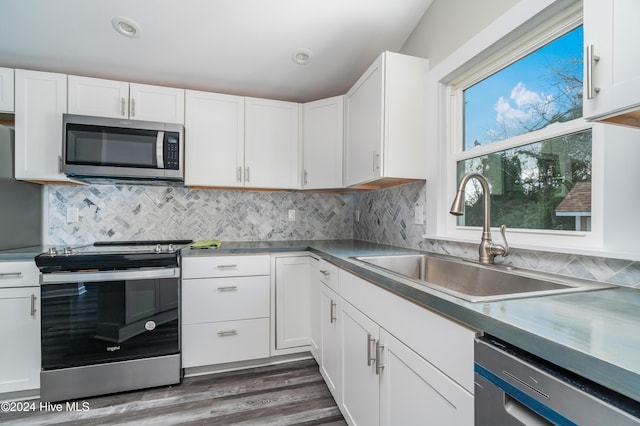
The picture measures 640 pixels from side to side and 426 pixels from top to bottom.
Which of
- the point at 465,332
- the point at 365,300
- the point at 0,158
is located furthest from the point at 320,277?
the point at 0,158

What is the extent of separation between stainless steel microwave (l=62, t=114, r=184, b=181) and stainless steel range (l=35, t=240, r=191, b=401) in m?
0.58

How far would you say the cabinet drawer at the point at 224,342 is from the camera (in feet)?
6.70

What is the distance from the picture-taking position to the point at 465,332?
2.38 ft

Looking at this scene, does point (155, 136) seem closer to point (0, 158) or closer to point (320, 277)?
point (0, 158)

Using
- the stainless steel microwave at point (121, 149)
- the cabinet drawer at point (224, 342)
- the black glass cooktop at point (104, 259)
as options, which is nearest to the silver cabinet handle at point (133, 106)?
the stainless steel microwave at point (121, 149)

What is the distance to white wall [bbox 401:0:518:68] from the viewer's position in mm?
1469

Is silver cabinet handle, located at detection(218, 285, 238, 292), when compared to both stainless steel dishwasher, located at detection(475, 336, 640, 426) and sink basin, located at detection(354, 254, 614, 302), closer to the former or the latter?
sink basin, located at detection(354, 254, 614, 302)

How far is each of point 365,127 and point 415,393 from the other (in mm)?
1631

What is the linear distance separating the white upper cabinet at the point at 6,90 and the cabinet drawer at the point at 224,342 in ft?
6.56

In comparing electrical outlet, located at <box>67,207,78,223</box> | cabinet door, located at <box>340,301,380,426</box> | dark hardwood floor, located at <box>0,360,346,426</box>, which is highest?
electrical outlet, located at <box>67,207,78,223</box>

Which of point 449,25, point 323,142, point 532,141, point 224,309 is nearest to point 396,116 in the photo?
point 449,25

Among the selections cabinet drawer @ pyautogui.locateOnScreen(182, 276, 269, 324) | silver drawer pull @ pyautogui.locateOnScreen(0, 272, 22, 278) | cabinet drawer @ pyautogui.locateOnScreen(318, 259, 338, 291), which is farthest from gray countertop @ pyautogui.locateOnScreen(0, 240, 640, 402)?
silver drawer pull @ pyautogui.locateOnScreen(0, 272, 22, 278)

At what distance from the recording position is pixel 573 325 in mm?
597

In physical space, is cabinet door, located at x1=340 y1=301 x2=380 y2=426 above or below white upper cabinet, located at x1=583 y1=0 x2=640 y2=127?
below
